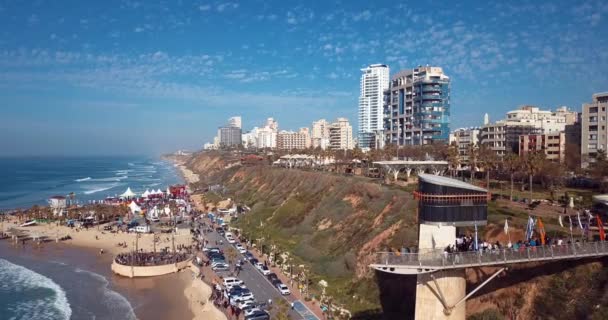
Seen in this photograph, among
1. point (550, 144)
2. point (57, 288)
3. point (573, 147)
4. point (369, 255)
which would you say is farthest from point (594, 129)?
point (57, 288)

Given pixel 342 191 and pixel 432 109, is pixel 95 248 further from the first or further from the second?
pixel 432 109

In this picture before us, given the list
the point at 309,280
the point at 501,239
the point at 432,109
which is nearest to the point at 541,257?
the point at 501,239

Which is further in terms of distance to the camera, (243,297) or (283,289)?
(283,289)

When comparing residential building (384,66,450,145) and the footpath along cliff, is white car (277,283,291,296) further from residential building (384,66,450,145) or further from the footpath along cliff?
residential building (384,66,450,145)

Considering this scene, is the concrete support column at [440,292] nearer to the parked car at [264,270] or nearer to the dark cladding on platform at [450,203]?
the dark cladding on platform at [450,203]

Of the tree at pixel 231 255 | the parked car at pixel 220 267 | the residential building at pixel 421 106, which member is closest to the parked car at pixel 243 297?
the parked car at pixel 220 267

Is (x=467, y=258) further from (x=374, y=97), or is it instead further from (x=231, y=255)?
(x=374, y=97)
